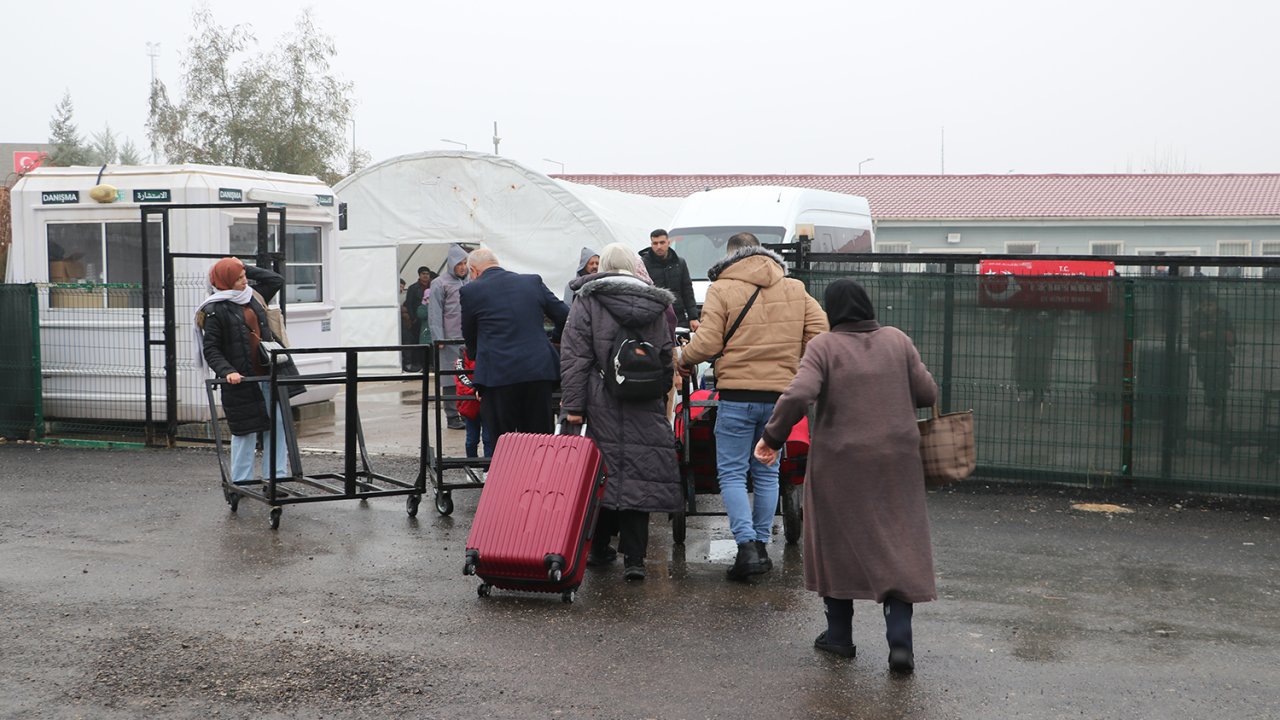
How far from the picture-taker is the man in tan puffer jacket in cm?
702

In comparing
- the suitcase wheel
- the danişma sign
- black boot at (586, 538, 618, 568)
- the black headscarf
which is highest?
the danişma sign

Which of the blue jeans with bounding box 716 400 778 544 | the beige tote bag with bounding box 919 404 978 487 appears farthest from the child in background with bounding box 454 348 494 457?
the beige tote bag with bounding box 919 404 978 487

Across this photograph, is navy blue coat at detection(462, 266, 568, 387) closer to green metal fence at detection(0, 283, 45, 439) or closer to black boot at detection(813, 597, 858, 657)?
black boot at detection(813, 597, 858, 657)

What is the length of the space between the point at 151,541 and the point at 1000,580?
514cm

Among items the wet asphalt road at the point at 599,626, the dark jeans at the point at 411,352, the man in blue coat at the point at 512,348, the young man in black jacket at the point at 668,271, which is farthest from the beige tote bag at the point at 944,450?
the dark jeans at the point at 411,352

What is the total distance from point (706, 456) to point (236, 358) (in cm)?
346

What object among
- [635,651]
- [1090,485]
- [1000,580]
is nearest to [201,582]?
[635,651]

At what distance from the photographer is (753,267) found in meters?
7.12

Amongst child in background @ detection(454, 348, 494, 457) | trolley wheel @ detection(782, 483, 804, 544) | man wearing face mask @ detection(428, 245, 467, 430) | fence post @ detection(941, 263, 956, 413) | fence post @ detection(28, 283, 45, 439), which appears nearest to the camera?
trolley wheel @ detection(782, 483, 804, 544)

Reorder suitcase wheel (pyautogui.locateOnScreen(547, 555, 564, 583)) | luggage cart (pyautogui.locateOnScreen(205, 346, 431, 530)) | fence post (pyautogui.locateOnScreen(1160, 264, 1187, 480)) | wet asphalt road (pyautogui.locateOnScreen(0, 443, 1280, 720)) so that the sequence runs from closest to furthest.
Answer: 1. wet asphalt road (pyautogui.locateOnScreen(0, 443, 1280, 720))
2. suitcase wheel (pyautogui.locateOnScreen(547, 555, 564, 583))
3. luggage cart (pyautogui.locateOnScreen(205, 346, 431, 530))
4. fence post (pyautogui.locateOnScreen(1160, 264, 1187, 480))

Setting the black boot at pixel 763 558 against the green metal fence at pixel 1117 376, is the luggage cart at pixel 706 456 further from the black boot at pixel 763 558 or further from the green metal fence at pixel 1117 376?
the green metal fence at pixel 1117 376

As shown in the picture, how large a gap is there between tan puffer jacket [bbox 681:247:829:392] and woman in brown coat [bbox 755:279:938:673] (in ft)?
4.09

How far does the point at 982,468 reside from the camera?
10320 mm

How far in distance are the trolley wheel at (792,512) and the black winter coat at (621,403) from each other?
3.44 feet
